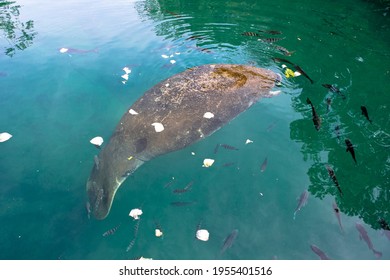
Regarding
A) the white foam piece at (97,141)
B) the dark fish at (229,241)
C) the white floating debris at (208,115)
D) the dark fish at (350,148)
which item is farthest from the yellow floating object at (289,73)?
the white foam piece at (97,141)

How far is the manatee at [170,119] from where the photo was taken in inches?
186

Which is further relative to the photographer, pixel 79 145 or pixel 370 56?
pixel 370 56

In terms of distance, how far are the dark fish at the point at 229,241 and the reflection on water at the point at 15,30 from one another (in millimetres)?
10133

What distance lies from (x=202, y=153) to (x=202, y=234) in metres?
1.77

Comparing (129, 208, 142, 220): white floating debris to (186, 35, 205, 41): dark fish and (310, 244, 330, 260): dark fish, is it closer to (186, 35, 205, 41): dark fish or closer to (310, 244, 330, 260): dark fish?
(310, 244, 330, 260): dark fish

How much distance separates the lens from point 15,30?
36.8 feet

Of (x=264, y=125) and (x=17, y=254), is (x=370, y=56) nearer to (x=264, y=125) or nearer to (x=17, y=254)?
(x=264, y=125)

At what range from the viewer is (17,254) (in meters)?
4.07

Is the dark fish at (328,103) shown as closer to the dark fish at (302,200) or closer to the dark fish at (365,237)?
the dark fish at (302,200)

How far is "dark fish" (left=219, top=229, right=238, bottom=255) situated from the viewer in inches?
158

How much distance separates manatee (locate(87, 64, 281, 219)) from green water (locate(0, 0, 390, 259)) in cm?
26

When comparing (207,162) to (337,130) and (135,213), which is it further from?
(337,130)

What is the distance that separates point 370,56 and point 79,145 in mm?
9492
